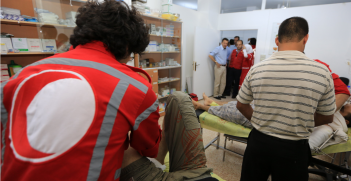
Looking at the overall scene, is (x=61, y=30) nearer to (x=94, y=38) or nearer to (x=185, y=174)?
(x=94, y=38)

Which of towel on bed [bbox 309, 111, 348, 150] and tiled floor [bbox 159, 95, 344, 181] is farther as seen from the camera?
tiled floor [bbox 159, 95, 344, 181]

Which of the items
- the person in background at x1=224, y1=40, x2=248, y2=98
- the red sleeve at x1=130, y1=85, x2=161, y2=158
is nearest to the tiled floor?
the red sleeve at x1=130, y1=85, x2=161, y2=158

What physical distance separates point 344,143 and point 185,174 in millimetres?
1749

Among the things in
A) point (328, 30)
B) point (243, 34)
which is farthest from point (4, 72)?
point (243, 34)

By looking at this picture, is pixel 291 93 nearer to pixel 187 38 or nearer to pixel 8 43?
pixel 8 43

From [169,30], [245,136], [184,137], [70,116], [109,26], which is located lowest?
[245,136]

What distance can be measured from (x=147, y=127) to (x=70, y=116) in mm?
304

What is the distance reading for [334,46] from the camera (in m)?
3.74

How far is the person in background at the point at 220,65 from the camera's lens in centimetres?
480

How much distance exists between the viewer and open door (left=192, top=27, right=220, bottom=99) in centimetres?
442

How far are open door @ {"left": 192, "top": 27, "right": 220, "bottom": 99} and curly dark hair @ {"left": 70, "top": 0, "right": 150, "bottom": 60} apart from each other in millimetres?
3696

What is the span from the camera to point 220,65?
4941 millimetres

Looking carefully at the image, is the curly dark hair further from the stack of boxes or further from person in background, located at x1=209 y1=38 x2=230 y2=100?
person in background, located at x1=209 y1=38 x2=230 y2=100

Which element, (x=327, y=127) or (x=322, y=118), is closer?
(x=322, y=118)
